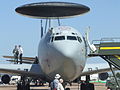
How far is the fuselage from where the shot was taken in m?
19.6

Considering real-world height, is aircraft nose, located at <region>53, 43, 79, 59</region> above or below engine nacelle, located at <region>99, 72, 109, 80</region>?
above

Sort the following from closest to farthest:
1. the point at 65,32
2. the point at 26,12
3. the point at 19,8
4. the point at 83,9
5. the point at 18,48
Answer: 1. the point at 65,32
2. the point at 18,48
3. the point at 19,8
4. the point at 26,12
5. the point at 83,9

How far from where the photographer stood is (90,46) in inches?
835

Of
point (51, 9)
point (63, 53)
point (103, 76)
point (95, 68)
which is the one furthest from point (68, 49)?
point (51, 9)

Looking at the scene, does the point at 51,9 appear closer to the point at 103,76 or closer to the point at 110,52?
the point at 103,76

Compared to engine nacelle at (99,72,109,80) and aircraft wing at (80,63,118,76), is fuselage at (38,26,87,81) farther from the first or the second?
engine nacelle at (99,72,109,80)

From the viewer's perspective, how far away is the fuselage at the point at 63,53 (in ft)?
64.3

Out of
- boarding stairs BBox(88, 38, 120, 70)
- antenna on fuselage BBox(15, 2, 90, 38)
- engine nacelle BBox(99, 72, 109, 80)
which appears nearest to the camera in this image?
boarding stairs BBox(88, 38, 120, 70)

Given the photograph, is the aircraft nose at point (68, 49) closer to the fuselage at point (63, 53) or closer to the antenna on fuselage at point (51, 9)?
the fuselage at point (63, 53)

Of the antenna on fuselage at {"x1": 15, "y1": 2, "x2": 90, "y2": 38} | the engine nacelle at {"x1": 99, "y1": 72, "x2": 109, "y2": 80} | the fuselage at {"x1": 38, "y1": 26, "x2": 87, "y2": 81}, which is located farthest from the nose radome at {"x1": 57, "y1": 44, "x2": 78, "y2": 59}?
the antenna on fuselage at {"x1": 15, "y1": 2, "x2": 90, "y2": 38}

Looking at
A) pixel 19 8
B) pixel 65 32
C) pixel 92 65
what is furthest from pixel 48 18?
pixel 65 32

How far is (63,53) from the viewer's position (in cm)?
1934

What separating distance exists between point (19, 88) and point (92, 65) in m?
6.47

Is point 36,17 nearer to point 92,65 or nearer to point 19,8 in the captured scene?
point 19,8
